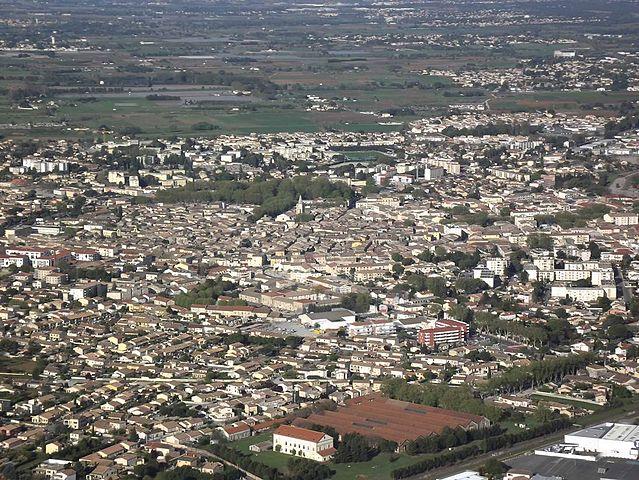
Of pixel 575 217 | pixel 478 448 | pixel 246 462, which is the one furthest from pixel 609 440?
pixel 575 217

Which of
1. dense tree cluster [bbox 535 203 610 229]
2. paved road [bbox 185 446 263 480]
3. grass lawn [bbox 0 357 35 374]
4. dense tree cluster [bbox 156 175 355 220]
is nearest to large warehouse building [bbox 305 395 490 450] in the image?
paved road [bbox 185 446 263 480]

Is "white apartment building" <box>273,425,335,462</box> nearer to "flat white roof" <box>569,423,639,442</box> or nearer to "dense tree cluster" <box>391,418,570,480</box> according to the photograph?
"dense tree cluster" <box>391,418,570,480</box>

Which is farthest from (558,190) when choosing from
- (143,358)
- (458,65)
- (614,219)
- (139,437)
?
(458,65)

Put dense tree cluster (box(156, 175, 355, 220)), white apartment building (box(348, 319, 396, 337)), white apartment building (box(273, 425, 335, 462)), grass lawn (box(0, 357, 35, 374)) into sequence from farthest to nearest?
1. dense tree cluster (box(156, 175, 355, 220))
2. white apartment building (box(348, 319, 396, 337))
3. grass lawn (box(0, 357, 35, 374))
4. white apartment building (box(273, 425, 335, 462))

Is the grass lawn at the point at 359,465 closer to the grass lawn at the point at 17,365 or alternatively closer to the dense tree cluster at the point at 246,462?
the dense tree cluster at the point at 246,462

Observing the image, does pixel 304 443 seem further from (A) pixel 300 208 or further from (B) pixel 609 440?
(A) pixel 300 208

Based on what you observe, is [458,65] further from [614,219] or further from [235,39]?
[614,219]
